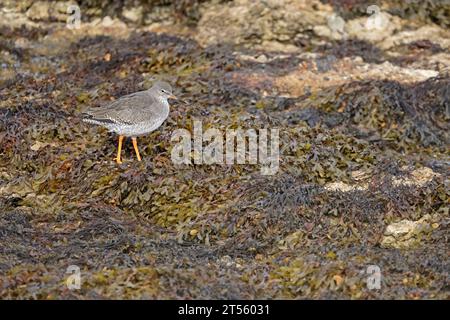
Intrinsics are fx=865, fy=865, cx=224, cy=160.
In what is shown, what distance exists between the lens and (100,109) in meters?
8.74

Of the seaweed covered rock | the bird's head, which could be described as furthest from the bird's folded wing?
the seaweed covered rock

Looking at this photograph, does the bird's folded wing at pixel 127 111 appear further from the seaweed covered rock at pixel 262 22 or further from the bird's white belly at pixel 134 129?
the seaweed covered rock at pixel 262 22

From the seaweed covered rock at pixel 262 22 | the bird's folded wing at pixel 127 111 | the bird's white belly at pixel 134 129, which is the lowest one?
the seaweed covered rock at pixel 262 22

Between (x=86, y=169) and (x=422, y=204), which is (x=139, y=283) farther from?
(x=422, y=204)

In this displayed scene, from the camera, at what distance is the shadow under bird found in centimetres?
854

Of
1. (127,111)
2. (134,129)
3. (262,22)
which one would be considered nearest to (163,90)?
(127,111)

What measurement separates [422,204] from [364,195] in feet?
1.79

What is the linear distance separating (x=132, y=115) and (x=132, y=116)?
1 cm

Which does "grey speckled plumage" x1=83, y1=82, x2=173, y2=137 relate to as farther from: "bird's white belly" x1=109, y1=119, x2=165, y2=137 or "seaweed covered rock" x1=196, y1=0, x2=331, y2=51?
"seaweed covered rock" x1=196, y1=0, x2=331, y2=51

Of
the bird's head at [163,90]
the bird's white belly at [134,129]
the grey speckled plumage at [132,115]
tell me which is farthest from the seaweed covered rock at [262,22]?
the bird's white belly at [134,129]

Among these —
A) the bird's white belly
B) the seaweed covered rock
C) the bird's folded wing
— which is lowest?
the seaweed covered rock

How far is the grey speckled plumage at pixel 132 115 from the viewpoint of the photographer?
28.0ft

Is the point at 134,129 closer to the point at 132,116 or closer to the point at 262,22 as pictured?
the point at 132,116

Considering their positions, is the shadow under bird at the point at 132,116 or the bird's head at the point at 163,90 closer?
the shadow under bird at the point at 132,116
